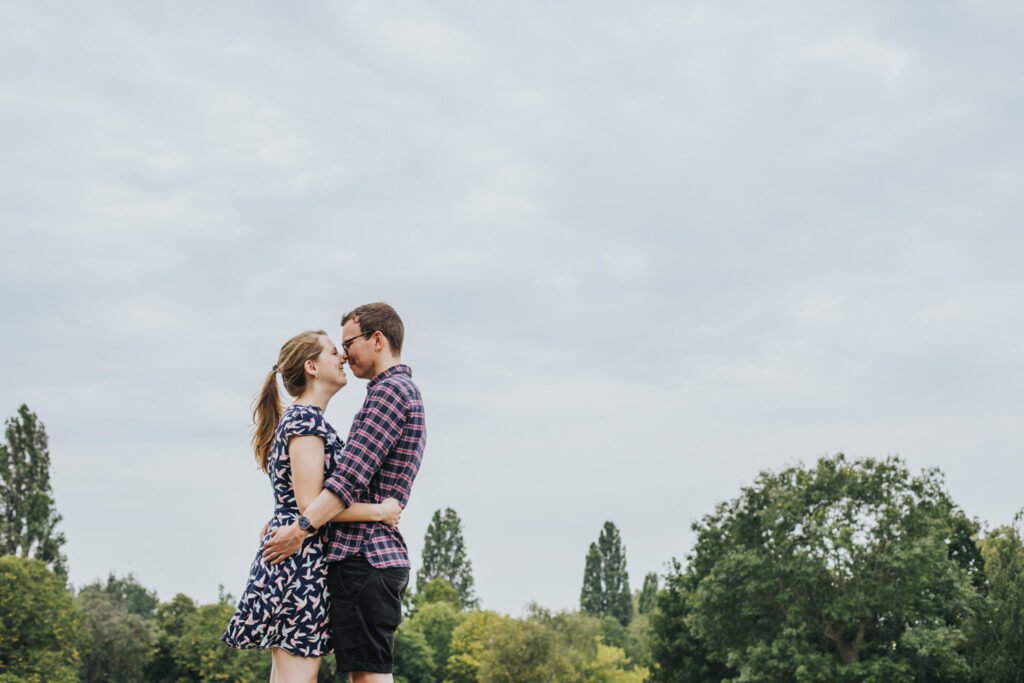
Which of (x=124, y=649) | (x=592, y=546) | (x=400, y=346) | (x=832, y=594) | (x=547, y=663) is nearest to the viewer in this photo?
(x=400, y=346)

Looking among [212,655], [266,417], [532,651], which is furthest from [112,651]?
[266,417]

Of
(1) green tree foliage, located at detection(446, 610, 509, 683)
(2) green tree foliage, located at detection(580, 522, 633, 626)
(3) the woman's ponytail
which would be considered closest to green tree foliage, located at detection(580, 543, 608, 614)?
(2) green tree foliage, located at detection(580, 522, 633, 626)

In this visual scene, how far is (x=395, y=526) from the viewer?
640 cm

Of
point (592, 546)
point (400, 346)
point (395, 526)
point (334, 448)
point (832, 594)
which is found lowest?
point (395, 526)

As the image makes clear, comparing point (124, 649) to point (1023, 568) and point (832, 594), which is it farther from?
point (1023, 568)

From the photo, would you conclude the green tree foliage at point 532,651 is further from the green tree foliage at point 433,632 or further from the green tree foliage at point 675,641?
the green tree foliage at point 675,641

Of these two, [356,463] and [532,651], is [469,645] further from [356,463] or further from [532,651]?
[356,463]

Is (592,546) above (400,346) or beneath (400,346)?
above

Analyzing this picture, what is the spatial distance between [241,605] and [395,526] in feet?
3.28

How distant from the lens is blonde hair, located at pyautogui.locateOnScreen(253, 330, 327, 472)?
6566mm

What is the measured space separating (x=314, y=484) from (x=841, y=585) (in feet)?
122

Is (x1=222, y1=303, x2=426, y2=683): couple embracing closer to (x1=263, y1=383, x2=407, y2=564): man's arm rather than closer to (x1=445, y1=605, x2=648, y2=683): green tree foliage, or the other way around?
(x1=263, y1=383, x2=407, y2=564): man's arm

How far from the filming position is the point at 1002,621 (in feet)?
125

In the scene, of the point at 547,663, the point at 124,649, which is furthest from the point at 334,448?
the point at 124,649
